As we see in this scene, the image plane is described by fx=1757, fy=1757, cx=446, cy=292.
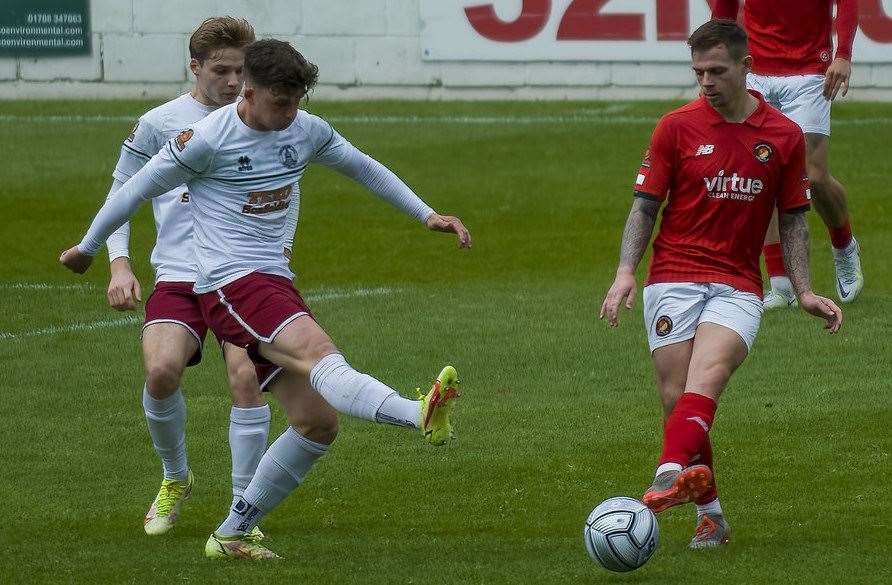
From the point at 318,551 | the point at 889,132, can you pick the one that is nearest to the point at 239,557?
the point at 318,551

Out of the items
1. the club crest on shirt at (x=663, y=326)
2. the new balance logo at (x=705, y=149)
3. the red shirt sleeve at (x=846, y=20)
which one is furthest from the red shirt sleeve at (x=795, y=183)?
the red shirt sleeve at (x=846, y=20)

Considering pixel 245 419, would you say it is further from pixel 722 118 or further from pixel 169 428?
pixel 722 118

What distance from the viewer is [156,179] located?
662 centimetres

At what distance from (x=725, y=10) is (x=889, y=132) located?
8.79 m

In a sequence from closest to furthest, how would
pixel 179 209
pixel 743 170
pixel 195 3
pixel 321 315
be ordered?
1. pixel 743 170
2. pixel 179 209
3. pixel 321 315
4. pixel 195 3

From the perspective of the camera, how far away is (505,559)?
6617mm

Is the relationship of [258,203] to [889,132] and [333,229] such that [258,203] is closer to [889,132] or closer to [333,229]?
[333,229]

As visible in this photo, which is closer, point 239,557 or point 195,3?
point 239,557

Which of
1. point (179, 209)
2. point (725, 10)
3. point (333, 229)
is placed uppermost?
point (725, 10)

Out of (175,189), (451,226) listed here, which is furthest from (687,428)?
(175,189)

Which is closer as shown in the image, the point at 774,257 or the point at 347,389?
the point at 347,389

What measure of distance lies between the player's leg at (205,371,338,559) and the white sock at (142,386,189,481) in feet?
2.36

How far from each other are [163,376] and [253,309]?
0.80 m

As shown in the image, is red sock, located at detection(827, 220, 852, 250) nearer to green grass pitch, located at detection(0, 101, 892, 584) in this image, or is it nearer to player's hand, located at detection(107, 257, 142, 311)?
green grass pitch, located at detection(0, 101, 892, 584)
